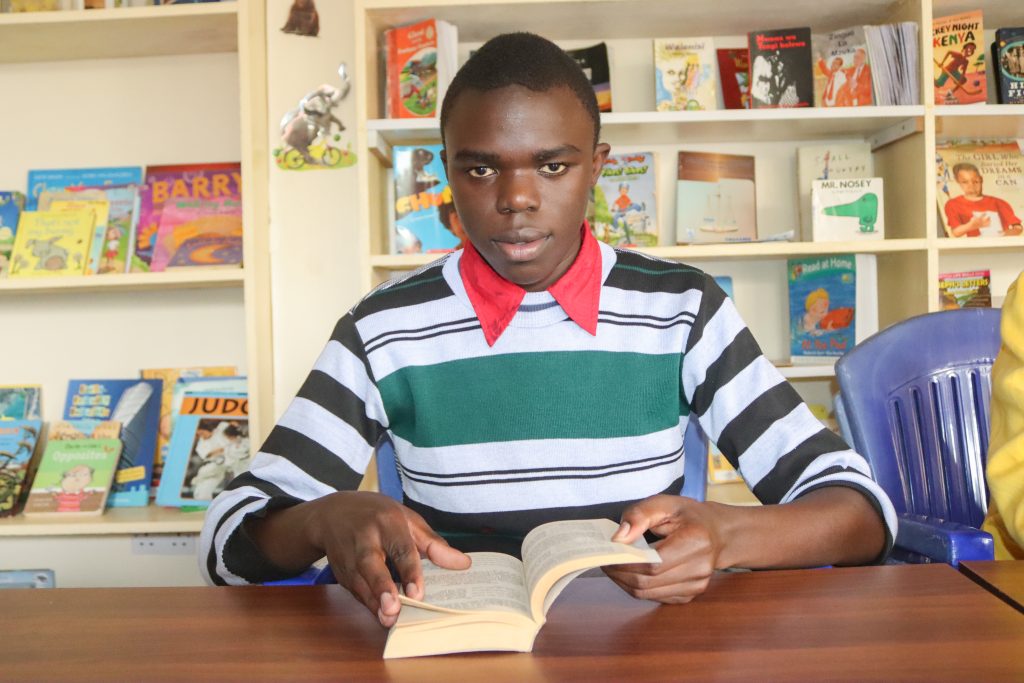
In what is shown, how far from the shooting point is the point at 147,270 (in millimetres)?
2156

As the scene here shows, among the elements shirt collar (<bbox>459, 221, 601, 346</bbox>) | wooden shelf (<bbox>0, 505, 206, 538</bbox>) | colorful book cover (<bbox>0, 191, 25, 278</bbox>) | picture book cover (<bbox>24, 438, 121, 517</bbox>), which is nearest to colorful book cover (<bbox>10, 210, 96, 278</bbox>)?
colorful book cover (<bbox>0, 191, 25, 278</bbox>)

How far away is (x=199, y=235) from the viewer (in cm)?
216

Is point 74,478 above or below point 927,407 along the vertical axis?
below

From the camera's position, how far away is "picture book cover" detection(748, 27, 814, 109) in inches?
79.7

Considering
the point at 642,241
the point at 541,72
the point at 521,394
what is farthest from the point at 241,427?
the point at 541,72

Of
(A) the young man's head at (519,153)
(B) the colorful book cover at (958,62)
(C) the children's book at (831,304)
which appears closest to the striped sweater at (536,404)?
(A) the young man's head at (519,153)

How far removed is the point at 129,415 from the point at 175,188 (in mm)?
576

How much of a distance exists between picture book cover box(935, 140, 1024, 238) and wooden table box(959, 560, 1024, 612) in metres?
1.41

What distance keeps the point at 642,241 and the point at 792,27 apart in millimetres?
633

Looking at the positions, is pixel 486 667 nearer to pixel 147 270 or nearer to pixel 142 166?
pixel 147 270

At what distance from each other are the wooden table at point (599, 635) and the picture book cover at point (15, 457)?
1.48 m

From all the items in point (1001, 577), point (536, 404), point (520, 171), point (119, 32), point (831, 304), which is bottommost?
point (1001, 577)

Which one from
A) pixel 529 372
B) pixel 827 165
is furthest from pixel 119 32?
pixel 827 165

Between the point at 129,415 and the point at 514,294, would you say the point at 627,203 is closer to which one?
the point at 514,294
